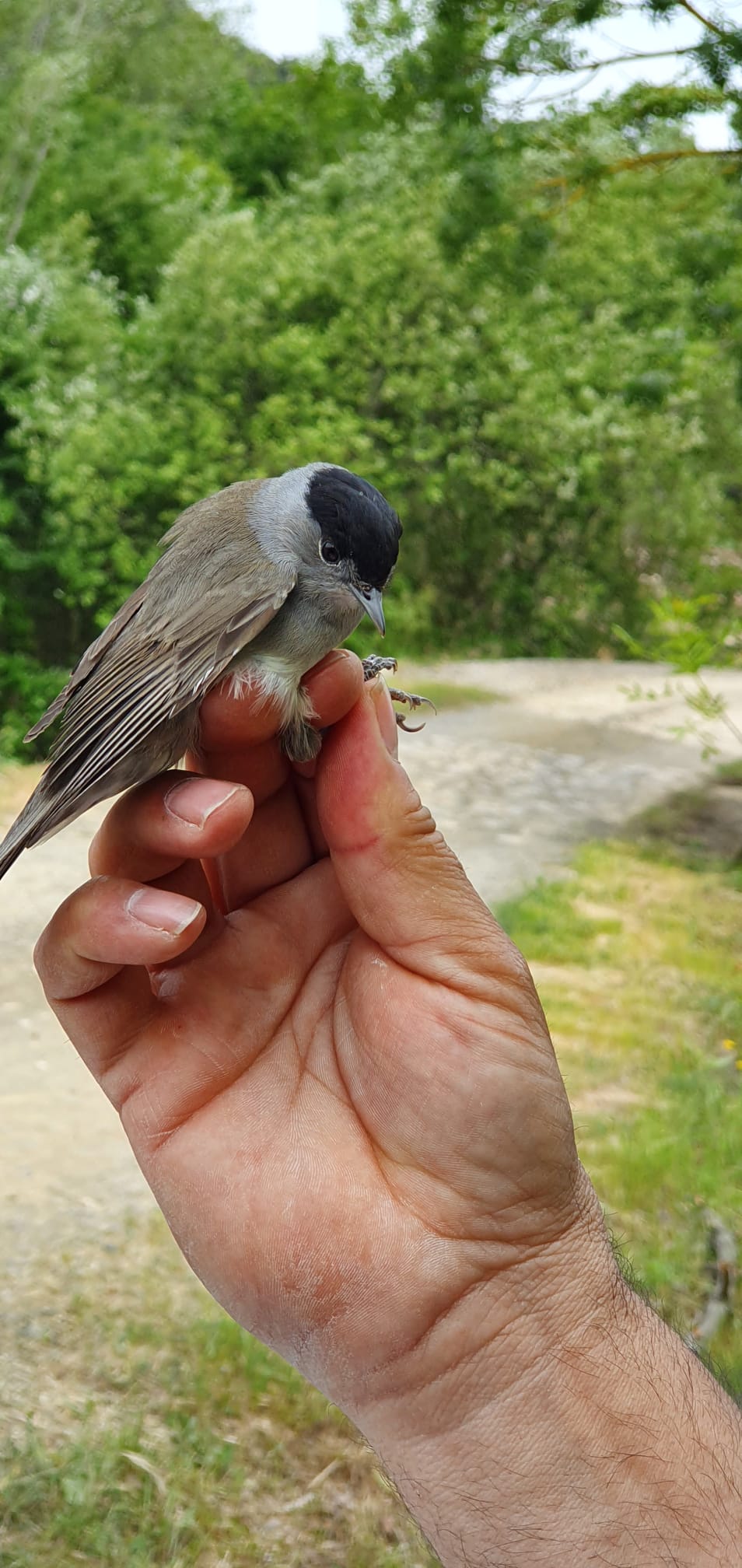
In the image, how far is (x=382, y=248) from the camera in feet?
42.4

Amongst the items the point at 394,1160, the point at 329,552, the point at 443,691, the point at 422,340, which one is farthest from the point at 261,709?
the point at 422,340

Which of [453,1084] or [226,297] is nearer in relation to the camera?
[453,1084]

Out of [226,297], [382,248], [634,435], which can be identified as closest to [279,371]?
[226,297]

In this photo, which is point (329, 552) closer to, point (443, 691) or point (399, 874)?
point (399, 874)

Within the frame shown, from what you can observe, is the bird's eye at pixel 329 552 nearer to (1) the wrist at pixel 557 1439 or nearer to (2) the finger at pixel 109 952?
(2) the finger at pixel 109 952

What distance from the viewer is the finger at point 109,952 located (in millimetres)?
1700

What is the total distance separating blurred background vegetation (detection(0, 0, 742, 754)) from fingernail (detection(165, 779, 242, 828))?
16.6 feet

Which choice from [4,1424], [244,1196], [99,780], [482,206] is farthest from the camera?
[482,206]

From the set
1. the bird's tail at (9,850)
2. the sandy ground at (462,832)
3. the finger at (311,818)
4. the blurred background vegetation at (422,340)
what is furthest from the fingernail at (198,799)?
the blurred background vegetation at (422,340)

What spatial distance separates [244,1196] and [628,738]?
34.3ft

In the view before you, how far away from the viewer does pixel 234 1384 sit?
3330mm

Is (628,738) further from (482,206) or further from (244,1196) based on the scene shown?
(244,1196)

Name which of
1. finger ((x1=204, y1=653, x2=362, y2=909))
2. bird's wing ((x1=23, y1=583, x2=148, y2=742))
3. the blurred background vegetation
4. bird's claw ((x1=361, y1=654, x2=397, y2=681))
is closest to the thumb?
finger ((x1=204, y1=653, x2=362, y2=909))

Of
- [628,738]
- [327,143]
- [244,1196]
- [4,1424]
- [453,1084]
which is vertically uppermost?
[327,143]
